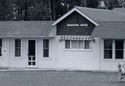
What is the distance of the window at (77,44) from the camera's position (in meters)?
44.6

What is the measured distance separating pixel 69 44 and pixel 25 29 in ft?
14.4

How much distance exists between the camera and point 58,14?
70.5m

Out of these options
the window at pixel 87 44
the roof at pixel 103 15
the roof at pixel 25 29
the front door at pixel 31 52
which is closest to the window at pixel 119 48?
the window at pixel 87 44

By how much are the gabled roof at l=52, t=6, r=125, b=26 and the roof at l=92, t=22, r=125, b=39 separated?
69 cm

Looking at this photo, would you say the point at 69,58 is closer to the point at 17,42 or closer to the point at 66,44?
the point at 66,44

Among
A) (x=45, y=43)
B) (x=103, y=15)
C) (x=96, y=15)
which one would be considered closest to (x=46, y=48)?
(x=45, y=43)

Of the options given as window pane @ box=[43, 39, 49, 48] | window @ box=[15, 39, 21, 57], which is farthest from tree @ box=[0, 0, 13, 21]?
window pane @ box=[43, 39, 49, 48]

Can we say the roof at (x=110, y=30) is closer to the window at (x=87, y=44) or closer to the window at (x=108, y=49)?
the window at (x=108, y=49)

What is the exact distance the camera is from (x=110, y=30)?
43.9 meters

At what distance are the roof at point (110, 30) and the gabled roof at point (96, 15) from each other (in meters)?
0.69

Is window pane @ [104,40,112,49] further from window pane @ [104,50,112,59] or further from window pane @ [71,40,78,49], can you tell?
window pane @ [71,40,78,49]

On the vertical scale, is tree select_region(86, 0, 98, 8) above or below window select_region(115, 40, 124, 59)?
above

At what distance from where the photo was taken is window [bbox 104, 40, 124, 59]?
43188 millimetres

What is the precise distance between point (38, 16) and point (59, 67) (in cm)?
2936
